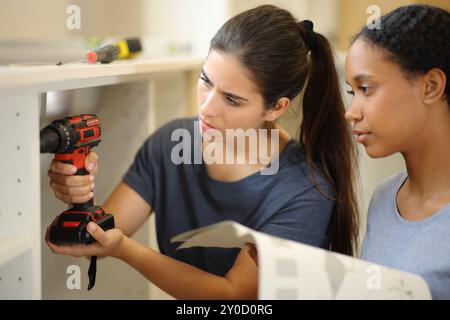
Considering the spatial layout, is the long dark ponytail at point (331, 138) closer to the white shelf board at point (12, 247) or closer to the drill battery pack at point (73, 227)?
the drill battery pack at point (73, 227)

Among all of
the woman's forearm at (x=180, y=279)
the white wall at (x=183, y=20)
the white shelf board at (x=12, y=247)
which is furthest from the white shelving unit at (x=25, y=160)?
the white wall at (x=183, y=20)

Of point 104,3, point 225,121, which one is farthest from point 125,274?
point 104,3

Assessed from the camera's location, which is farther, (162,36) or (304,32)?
(162,36)

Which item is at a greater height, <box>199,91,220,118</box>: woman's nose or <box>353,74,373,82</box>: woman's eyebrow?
<box>353,74,373,82</box>: woman's eyebrow

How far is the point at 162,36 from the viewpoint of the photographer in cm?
215

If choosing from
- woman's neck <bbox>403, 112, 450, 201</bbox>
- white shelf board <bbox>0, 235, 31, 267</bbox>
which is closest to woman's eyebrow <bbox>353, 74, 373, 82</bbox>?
woman's neck <bbox>403, 112, 450, 201</bbox>

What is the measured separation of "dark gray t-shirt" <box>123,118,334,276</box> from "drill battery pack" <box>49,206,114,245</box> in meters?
0.34

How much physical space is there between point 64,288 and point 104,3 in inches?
32.4

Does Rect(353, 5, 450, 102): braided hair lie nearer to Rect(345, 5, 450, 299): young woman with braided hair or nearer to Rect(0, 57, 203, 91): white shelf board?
Rect(345, 5, 450, 299): young woman with braided hair

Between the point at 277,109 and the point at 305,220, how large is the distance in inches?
Result: 9.4

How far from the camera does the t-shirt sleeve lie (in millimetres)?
1240

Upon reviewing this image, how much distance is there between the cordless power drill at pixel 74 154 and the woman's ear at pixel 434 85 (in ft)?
1.84
